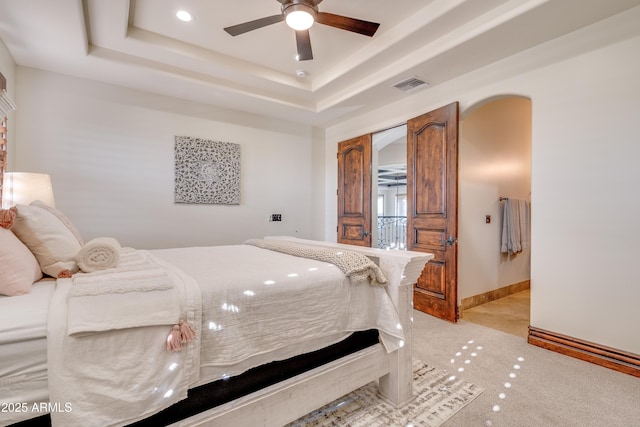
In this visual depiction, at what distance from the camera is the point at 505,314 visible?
3252 millimetres

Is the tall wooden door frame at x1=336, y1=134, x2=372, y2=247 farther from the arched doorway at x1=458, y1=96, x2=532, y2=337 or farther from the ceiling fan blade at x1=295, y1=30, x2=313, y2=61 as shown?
the ceiling fan blade at x1=295, y1=30, x2=313, y2=61

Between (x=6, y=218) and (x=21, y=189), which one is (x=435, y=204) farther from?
(x=21, y=189)

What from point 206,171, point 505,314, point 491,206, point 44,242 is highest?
point 206,171

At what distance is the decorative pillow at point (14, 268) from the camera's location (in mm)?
960

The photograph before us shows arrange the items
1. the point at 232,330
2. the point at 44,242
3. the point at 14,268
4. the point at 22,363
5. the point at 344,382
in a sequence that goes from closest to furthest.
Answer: the point at 22,363
the point at 14,268
the point at 232,330
the point at 44,242
the point at 344,382

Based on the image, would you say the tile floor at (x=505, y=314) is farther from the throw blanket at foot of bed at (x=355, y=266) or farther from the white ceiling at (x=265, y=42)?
the white ceiling at (x=265, y=42)

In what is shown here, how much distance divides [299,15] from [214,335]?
206 centimetres

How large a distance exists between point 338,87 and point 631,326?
3439 mm

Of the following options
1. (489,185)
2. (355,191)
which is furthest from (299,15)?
(489,185)

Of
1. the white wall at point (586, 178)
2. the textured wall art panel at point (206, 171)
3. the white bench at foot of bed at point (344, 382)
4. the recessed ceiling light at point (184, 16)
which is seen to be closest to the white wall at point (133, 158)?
the textured wall art panel at point (206, 171)

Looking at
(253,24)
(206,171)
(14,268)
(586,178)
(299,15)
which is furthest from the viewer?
(206,171)

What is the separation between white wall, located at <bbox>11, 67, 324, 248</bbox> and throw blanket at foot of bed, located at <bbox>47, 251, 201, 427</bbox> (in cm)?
259

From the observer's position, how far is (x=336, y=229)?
188 inches

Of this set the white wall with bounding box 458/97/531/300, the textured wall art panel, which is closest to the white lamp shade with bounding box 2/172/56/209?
the textured wall art panel
